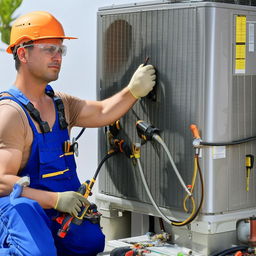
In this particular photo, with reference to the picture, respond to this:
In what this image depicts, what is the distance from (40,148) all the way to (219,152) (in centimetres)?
97

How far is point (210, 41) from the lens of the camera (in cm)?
323

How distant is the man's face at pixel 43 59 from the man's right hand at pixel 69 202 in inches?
27.0

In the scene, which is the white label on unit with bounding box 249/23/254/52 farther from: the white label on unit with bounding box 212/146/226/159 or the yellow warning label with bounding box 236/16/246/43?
the white label on unit with bounding box 212/146/226/159

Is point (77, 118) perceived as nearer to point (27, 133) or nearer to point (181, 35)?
point (27, 133)

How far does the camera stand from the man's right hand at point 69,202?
10.9ft

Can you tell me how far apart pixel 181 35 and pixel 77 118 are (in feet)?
2.88

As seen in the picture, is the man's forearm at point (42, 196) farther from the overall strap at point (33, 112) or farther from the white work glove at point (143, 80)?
the white work glove at point (143, 80)

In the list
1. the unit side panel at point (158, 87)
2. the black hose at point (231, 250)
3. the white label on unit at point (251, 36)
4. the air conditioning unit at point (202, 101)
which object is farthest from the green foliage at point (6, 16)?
the black hose at point (231, 250)

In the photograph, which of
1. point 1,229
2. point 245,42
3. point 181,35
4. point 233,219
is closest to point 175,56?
point 181,35

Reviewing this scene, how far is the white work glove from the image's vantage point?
3471 millimetres

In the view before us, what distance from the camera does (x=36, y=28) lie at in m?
3.50

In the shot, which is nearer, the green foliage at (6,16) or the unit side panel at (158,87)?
the unit side panel at (158,87)

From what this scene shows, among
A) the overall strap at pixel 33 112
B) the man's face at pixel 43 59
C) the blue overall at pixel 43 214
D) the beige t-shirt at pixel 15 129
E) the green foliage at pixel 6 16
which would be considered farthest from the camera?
the green foliage at pixel 6 16

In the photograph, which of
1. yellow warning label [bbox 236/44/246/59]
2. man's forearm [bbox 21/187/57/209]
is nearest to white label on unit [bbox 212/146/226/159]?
yellow warning label [bbox 236/44/246/59]
